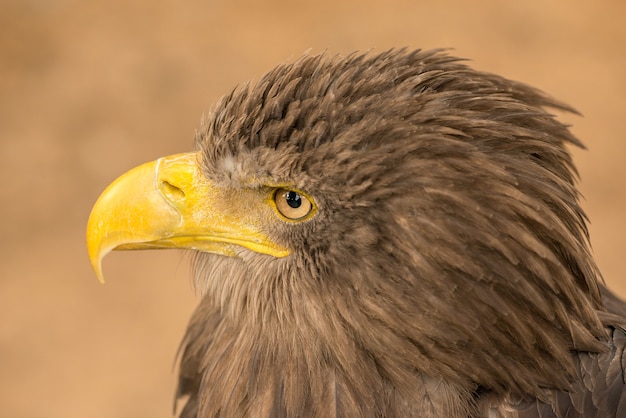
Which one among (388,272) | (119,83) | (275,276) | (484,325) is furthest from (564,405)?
(119,83)

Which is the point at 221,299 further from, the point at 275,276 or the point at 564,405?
the point at 564,405

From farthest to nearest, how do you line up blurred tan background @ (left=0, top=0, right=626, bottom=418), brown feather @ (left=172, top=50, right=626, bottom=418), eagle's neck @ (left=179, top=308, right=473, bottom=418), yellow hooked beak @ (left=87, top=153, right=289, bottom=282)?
blurred tan background @ (left=0, top=0, right=626, bottom=418), yellow hooked beak @ (left=87, top=153, right=289, bottom=282), eagle's neck @ (left=179, top=308, right=473, bottom=418), brown feather @ (left=172, top=50, right=626, bottom=418)

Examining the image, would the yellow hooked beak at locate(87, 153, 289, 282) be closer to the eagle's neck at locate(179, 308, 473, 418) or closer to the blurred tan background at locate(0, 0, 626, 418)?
the eagle's neck at locate(179, 308, 473, 418)

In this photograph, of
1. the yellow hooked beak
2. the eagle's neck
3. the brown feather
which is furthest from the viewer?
the yellow hooked beak

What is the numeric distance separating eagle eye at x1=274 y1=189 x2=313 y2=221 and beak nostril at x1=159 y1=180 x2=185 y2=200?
34 cm

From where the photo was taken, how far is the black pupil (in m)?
2.65

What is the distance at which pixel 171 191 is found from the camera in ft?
9.36

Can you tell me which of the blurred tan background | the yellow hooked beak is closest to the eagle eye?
the yellow hooked beak

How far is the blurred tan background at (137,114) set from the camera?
612 cm

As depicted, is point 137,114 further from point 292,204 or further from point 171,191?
point 292,204

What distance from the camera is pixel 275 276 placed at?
9.02ft

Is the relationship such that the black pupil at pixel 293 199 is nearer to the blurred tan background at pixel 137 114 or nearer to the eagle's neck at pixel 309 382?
the eagle's neck at pixel 309 382

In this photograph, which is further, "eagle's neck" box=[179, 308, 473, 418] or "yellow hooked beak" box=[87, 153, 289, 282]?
"yellow hooked beak" box=[87, 153, 289, 282]

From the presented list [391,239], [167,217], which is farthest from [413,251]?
[167,217]
